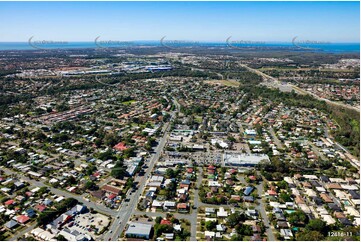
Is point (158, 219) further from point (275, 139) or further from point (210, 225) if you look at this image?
point (275, 139)

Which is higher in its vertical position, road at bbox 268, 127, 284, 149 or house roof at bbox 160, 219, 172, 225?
house roof at bbox 160, 219, 172, 225

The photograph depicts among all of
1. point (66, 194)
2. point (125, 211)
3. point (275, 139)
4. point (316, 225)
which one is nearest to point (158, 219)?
point (125, 211)

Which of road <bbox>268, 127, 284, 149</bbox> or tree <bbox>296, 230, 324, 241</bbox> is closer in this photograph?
tree <bbox>296, 230, 324, 241</bbox>

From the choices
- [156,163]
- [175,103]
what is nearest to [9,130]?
[156,163]

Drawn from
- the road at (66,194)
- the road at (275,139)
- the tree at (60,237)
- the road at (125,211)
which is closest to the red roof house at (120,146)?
the road at (125,211)

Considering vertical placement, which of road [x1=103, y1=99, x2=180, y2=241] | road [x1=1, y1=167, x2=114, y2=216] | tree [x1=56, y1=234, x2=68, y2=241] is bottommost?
road [x1=1, y1=167, x2=114, y2=216]

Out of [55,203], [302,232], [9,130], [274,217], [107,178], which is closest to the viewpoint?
[302,232]

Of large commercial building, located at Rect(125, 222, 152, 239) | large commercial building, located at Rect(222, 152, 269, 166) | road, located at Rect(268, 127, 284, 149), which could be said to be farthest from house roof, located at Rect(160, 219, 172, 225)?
road, located at Rect(268, 127, 284, 149)

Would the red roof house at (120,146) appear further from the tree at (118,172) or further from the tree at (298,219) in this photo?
the tree at (298,219)

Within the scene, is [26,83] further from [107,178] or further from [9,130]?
[107,178]

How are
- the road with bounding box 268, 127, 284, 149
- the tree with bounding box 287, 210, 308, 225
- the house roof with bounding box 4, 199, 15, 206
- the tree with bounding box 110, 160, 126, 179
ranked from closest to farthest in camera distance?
the tree with bounding box 287, 210, 308, 225
the house roof with bounding box 4, 199, 15, 206
the tree with bounding box 110, 160, 126, 179
the road with bounding box 268, 127, 284, 149

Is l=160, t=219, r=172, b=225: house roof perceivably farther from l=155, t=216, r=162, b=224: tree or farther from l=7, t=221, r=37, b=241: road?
l=7, t=221, r=37, b=241: road
